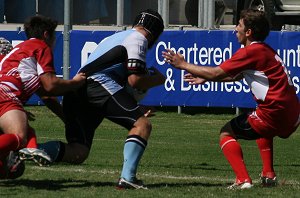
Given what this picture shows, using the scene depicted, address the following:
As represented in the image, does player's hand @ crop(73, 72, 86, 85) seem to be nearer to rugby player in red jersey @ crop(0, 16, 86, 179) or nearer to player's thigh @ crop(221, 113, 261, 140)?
rugby player in red jersey @ crop(0, 16, 86, 179)

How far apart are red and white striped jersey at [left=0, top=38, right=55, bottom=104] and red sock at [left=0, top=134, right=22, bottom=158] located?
439 mm

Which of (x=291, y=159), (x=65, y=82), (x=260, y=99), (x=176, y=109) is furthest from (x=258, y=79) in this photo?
(x=176, y=109)

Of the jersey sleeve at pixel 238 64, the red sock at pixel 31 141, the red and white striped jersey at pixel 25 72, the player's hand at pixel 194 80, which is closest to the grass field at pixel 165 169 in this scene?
the red sock at pixel 31 141

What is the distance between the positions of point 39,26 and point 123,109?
1128mm

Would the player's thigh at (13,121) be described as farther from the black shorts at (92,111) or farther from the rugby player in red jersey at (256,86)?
the rugby player in red jersey at (256,86)

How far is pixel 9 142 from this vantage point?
10.1 metres

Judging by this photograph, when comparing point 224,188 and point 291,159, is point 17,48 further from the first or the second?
point 291,159

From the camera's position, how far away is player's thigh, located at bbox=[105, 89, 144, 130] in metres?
10.5

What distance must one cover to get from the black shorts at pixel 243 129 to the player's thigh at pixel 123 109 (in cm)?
95

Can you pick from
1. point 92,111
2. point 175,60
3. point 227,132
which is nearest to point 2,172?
point 92,111

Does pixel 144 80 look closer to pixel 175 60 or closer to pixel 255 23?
pixel 175 60

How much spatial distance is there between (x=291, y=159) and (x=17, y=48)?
5.12m

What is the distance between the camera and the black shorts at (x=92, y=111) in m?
10.5

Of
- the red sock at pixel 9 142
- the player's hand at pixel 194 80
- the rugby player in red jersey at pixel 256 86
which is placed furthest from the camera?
the player's hand at pixel 194 80
